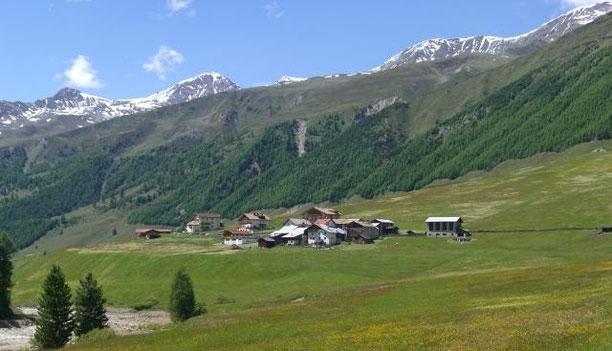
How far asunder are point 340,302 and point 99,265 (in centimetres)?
12909

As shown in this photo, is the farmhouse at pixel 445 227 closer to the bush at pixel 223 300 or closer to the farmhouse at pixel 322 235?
the farmhouse at pixel 322 235

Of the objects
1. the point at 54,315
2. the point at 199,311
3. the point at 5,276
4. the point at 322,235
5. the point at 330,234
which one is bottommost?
the point at 199,311

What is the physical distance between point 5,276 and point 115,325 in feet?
136

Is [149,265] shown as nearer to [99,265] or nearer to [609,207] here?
[99,265]

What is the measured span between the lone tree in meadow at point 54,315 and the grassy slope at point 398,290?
16.1 m

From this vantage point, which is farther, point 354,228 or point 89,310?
point 354,228

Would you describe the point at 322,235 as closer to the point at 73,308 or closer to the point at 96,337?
the point at 73,308

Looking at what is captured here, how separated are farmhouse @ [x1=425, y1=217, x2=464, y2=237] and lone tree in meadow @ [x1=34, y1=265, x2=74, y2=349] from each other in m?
125

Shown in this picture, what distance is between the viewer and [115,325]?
105m

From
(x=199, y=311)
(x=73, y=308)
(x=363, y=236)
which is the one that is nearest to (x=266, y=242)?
(x=363, y=236)

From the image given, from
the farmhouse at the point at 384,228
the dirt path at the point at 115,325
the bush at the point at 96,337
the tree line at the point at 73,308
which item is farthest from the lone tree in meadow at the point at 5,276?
the farmhouse at the point at 384,228

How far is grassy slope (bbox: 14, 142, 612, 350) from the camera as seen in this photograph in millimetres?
45000

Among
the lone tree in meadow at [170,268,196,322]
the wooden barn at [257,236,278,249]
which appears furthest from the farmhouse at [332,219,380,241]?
the lone tree in meadow at [170,268,196,322]

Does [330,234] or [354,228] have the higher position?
[354,228]
